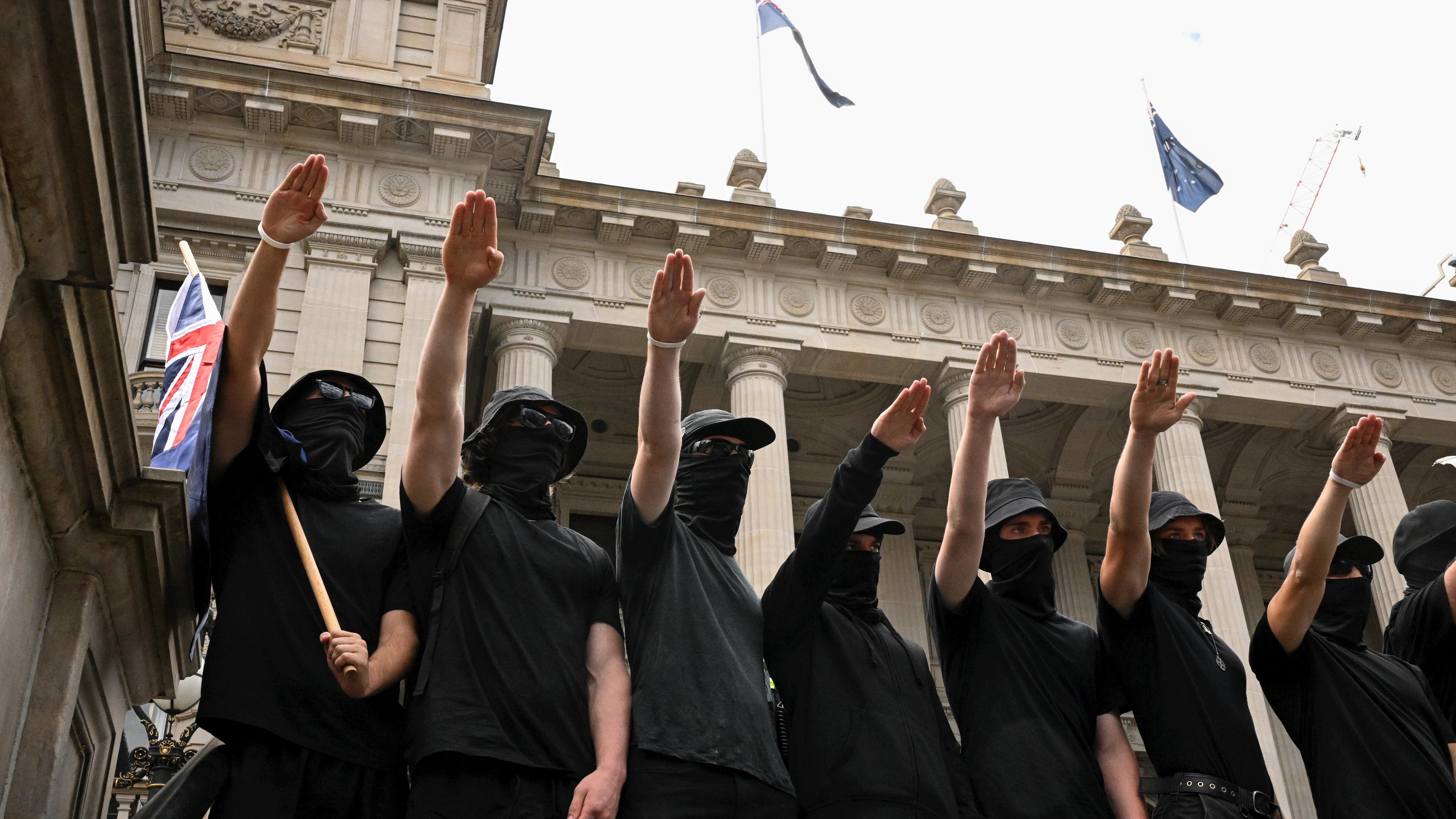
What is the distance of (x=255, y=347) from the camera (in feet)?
12.7

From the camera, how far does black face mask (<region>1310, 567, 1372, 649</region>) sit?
537cm

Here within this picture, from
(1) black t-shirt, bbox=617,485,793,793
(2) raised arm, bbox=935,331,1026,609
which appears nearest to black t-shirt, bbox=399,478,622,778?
(1) black t-shirt, bbox=617,485,793,793

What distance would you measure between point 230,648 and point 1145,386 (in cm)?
334

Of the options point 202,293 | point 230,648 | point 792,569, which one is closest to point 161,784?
point 202,293

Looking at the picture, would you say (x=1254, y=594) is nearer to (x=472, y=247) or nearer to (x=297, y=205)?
(x=472, y=247)

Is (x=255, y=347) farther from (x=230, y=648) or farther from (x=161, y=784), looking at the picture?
(x=161, y=784)

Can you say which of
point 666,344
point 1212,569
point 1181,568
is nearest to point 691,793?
point 666,344

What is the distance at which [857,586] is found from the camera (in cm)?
465

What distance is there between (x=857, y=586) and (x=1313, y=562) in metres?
1.85

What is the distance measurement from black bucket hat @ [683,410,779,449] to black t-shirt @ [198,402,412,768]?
42.0 inches

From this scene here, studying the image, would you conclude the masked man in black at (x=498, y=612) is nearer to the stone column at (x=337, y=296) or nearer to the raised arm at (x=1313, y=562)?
the raised arm at (x=1313, y=562)

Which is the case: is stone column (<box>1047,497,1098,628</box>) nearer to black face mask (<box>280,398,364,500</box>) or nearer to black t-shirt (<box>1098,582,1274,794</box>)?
black t-shirt (<box>1098,582,1274,794</box>)

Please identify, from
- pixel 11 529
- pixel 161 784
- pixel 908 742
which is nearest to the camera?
pixel 11 529

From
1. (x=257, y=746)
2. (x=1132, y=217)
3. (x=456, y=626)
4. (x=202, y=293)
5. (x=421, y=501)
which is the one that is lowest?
(x=257, y=746)
